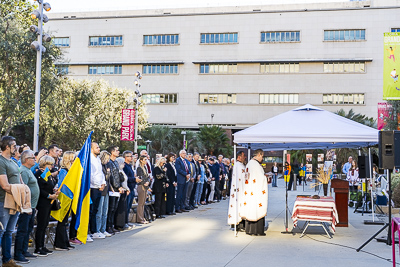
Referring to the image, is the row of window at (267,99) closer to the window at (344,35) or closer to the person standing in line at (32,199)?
the window at (344,35)

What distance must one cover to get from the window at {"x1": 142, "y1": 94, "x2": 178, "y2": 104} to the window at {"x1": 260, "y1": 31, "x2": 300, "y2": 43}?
1433cm

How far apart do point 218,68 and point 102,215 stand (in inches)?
2245

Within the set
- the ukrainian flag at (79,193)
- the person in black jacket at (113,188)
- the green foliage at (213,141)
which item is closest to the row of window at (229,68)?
the green foliage at (213,141)

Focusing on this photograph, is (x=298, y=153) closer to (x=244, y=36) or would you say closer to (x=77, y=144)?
(x=244, y=36)

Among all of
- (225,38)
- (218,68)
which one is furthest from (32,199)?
(225,38)

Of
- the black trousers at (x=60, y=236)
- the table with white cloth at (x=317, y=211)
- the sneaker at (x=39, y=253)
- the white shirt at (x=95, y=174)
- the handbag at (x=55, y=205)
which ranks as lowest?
the sneaker at (x=39, y=253)

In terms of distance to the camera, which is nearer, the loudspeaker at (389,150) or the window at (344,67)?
the loudspeaker at (389,150)

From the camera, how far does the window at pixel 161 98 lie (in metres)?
69.6

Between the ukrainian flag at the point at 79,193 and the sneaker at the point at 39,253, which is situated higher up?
the ukrainian flag at the point at 79,193

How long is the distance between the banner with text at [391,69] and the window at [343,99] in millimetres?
46305

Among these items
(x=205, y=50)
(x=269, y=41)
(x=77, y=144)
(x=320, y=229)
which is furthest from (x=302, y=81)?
(x=320, y=229)

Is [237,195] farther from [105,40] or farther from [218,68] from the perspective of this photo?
[105,40]

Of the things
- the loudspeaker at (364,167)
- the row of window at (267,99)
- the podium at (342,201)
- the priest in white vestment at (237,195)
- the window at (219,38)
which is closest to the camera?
the priest in white vestment at (237,195)

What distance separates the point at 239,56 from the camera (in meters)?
66.6
